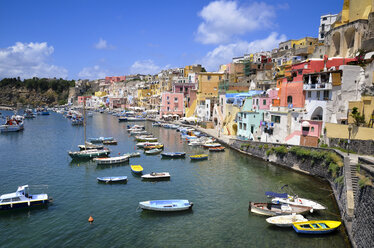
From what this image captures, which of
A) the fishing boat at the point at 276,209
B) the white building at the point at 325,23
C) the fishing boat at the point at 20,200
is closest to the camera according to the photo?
the fishing boat at the point at 276,209

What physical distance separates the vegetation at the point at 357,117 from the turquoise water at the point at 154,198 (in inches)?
303

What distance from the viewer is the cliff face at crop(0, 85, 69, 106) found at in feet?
612

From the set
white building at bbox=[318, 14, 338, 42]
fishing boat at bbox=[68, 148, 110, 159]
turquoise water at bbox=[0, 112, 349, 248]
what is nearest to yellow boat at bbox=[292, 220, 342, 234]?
turquoise water at bbox=[0, 112, 349, 248]

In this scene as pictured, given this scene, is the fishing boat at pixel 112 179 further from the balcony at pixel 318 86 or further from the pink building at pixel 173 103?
the pink building at pixel 173 103

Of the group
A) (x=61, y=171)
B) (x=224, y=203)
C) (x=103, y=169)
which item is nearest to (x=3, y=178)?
(x=61, y=171)

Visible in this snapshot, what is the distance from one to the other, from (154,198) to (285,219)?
37.3 feet

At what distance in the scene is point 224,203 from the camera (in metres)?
23.4

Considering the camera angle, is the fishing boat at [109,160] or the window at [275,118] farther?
the window at [275,118]

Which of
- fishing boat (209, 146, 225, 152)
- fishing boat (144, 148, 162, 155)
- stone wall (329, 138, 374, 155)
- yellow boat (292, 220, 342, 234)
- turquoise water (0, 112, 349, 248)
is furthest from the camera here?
fishing boat (209, 146, 225, 152)

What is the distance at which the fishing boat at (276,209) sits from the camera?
20.8 meters

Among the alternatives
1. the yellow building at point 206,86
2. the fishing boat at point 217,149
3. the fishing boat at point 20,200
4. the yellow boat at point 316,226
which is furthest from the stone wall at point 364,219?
the yellow building at point 206,86

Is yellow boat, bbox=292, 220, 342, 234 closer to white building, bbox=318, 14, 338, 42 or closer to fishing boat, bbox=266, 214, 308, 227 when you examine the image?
fishing boat, bbox=266, 214, 308, 227

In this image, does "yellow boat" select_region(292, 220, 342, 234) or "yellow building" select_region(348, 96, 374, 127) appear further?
"yellow building" select_region(348, 96, 374, 127)

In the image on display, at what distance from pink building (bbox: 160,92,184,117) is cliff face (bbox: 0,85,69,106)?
132m
